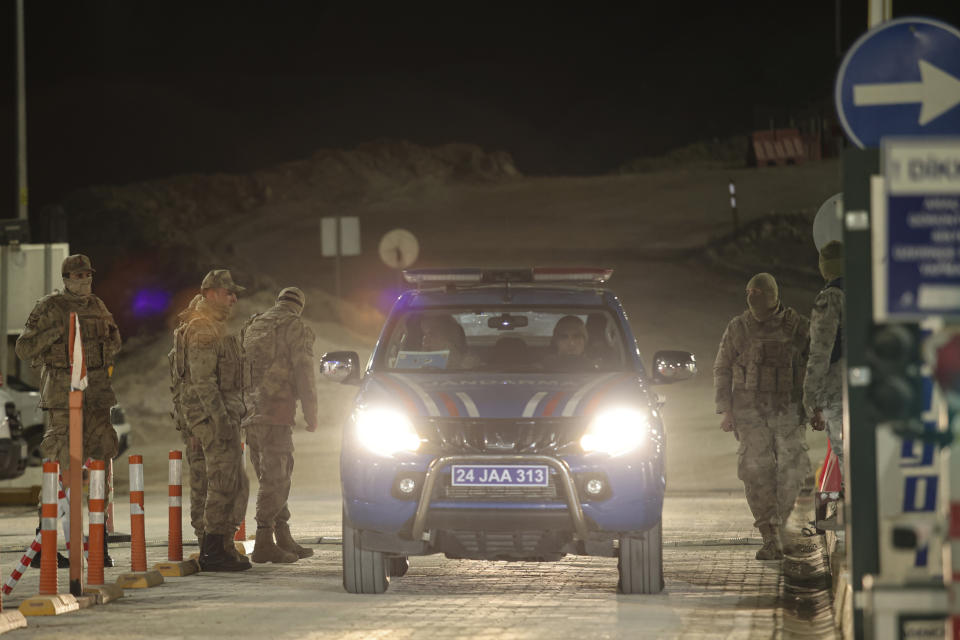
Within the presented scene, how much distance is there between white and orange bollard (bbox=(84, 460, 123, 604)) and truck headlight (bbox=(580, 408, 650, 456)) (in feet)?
9.69

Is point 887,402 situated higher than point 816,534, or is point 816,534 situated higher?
point 887,402

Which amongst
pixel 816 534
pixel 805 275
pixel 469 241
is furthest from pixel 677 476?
pixel 469 241

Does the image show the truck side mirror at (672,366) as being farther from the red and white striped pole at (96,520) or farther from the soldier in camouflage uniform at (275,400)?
the red and white striped pole at (96,520)

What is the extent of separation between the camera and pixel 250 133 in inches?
4560

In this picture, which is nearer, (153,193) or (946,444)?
(946,444)

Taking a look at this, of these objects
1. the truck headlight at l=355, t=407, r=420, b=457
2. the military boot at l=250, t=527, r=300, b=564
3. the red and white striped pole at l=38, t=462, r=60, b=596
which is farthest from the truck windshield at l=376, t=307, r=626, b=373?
the military boot at l=250, t=527, r=300, b=564

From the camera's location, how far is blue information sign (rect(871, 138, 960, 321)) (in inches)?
253

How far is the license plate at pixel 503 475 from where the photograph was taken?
31.8 ft

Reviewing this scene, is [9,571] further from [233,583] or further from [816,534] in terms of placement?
[816,534]

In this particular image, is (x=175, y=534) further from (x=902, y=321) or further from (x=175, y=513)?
(x=902, y=321)

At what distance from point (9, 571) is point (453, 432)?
414 centimetres

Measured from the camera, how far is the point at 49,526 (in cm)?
990

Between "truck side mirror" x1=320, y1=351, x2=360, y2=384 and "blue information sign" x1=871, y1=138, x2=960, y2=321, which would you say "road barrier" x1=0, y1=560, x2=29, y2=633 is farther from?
"blue information sign" x1=871, y1=138, x2=960, y2=321

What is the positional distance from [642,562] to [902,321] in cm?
380
